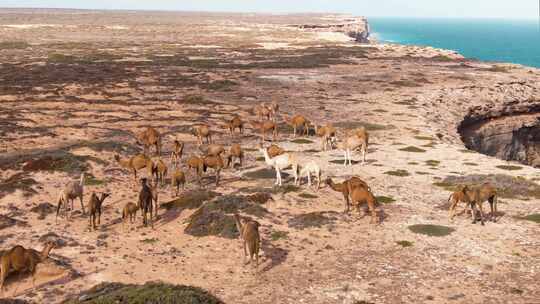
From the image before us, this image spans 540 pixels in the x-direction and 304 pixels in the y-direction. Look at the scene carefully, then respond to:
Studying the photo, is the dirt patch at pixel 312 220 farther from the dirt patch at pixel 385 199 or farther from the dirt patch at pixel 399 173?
the dirt patch at pixel 399 173

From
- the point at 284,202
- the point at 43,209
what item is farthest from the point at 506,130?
the point at 43,209

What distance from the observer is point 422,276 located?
1834 cm

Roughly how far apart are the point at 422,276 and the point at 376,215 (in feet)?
20.2

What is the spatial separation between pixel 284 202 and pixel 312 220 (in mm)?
2803

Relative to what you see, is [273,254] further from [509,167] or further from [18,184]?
[509,167]

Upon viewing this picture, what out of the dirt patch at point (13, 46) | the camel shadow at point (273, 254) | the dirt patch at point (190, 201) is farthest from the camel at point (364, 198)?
the dirt patch at point (13, 46)

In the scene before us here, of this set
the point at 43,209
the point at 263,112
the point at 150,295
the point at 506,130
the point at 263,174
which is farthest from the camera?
the point at 506,130

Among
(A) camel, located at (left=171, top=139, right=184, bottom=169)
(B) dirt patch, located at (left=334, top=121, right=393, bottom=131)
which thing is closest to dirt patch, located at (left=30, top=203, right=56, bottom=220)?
(A) camel, located at (left=171, top=139, right=184, bottom=169)

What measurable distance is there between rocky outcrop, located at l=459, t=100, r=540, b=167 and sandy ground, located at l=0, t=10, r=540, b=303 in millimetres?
1911

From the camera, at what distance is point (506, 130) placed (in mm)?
60750

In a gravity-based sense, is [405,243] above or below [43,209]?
above

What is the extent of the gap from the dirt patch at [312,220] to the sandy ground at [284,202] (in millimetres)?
298

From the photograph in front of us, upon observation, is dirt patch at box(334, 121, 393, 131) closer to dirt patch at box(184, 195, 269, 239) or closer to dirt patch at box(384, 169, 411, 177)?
dirt patch at box(384, 169, 411, 177)

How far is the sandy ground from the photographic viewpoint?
17953 mm
